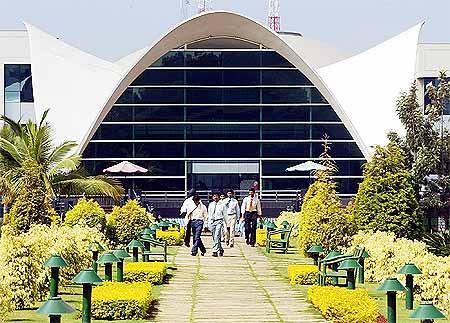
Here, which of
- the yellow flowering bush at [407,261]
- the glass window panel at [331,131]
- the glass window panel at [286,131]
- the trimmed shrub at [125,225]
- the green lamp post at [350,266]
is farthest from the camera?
the glass window panel at [286,131]

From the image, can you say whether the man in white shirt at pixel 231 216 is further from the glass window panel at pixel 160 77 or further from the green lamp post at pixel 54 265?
the glass window panel at pixel 160 77

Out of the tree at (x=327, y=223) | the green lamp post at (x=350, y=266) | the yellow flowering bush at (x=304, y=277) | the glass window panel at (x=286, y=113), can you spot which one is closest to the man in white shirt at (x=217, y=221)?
the tree at (x=327, y=223)

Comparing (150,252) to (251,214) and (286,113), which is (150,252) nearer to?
(251,214)

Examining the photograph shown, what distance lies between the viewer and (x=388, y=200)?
14812 millimetres

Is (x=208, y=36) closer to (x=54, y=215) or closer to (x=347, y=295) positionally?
(x=54, y=215)

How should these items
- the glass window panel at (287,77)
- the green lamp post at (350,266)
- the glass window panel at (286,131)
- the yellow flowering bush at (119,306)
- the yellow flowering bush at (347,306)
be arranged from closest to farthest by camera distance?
the yellow flowering bush at (347,306), the yellow flowering bush at (119,306), the green lamp post at (350,266), the glass window panel at (286,131), the glass window panel at (287,77)

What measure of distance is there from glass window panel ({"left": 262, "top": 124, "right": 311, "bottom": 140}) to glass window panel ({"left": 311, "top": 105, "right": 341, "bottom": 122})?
19.9 inches

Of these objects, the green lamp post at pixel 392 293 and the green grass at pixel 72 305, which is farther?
the green grass at pixel 72 305

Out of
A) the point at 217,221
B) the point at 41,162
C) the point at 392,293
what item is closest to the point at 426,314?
the point at 392,293

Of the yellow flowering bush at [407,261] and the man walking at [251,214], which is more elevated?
the man walking at [251,214]

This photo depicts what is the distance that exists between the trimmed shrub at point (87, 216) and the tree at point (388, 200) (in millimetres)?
4492

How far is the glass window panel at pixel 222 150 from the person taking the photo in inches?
1405

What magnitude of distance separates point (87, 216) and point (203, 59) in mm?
21072

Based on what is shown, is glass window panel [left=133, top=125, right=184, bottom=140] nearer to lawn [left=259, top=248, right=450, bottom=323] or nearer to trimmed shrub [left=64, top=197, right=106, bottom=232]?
lawn [left=259, top=248, right=450, bottom=323]
